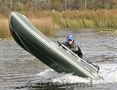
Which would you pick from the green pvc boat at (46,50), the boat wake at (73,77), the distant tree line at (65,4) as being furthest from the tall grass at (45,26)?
the distant tree line at (65,4)

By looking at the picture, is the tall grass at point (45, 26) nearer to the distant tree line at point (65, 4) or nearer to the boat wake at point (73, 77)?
the boat wake at point (73, 77)

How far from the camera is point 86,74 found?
40.6 ft

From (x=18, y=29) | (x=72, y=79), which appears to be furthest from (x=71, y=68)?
(x=18, y=29)

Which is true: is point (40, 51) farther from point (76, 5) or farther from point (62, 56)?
point (76, 5)

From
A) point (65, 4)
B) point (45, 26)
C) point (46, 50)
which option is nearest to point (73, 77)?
point (46, 50)

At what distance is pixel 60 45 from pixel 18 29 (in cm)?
143

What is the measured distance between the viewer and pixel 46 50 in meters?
12.2

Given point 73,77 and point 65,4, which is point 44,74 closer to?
point 73,77

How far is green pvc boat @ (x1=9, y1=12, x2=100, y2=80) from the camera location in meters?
12.2

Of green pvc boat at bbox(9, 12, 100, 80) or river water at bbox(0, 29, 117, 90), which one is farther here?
green pvc boat at bbox(9, 12, 100, 80)

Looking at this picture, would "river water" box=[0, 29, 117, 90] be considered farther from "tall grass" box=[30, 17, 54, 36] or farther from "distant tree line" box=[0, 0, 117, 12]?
"distant tree line" box=[0, 0, 117, 12]

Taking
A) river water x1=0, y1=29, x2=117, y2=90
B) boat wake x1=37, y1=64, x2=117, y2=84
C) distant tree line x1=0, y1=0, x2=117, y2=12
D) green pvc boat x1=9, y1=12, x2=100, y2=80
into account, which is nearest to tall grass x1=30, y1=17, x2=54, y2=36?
river water x1=0, y1=29, x2=117, y2=90

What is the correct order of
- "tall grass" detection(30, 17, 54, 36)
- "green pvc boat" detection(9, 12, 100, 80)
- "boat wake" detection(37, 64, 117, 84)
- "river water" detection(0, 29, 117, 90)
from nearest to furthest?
"river water" detection(0, 29, 117, 90)
"green pvc boat" detection(9, 12, 100, 80)
"boat wake" detection(37, 64, 117, 84)
"tall grass" detection(30, 17, 54, 36)

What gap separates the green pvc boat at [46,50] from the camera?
12.2m
